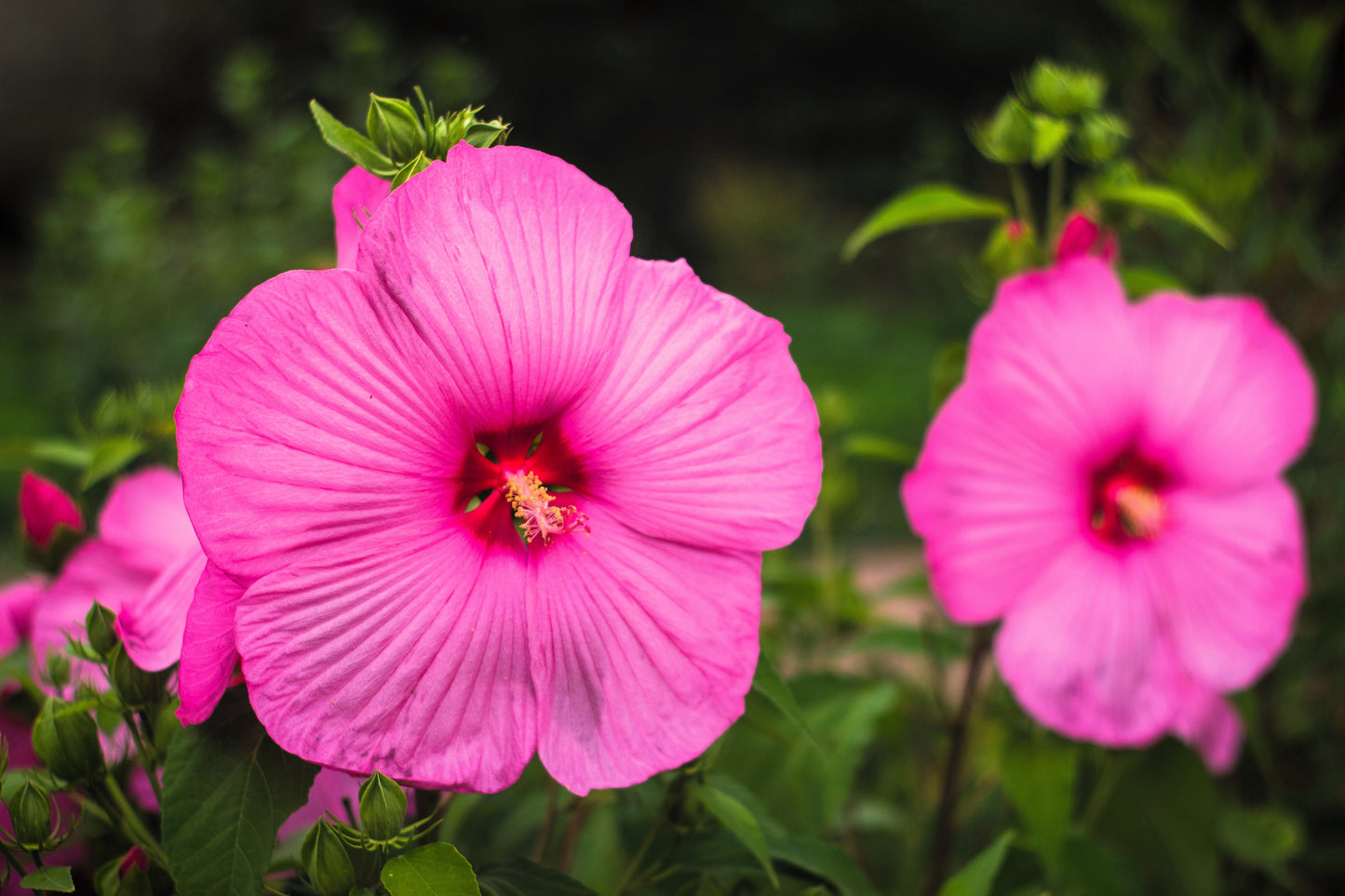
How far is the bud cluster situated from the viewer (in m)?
0.45

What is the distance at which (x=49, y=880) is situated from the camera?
0.43 metres

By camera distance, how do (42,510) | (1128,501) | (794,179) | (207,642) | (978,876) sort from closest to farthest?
(207,642) → (978,876) → (42,510) → (1128,501) → (794,179)

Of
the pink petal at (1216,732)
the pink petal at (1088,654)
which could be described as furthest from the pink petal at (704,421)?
the pink petal at (1216,732)

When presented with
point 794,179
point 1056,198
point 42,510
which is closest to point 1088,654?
point 1056,198

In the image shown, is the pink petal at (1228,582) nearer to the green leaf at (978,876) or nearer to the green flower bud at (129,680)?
the green leaf at (978,876)

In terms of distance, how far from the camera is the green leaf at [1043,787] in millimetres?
712

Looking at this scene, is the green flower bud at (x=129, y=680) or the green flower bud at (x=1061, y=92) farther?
the green flower bud at (x=1061, y=92)

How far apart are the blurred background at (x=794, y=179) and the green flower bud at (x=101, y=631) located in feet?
0.81

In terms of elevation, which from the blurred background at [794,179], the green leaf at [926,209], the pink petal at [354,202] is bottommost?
the blurred background at [794,179]

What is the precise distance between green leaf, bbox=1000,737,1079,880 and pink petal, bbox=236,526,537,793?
1.45 ft

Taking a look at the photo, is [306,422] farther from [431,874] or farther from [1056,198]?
[1056,198]

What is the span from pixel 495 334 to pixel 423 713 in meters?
0.15

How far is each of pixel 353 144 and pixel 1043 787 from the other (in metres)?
0.62

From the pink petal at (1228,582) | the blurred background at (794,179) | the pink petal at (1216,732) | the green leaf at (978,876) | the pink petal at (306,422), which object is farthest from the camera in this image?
the blurred background at (794,179)
